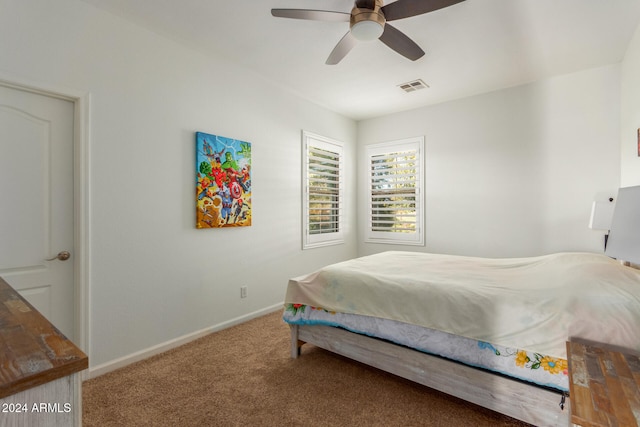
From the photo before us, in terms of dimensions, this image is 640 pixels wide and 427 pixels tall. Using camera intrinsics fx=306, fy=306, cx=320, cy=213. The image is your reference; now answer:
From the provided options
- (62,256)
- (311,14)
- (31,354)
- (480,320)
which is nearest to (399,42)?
(311,14)

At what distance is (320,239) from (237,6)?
2.88 meters

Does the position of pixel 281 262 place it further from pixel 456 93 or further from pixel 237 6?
pixel 456 93

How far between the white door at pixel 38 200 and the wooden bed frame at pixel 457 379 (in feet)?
6.12

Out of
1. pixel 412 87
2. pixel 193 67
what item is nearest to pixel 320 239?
pixel 412 87

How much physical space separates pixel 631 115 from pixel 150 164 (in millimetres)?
4155

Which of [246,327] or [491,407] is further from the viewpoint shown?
[246,327]

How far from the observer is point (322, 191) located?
4.41m

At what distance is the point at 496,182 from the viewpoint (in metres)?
3.81

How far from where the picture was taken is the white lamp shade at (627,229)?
3.51 feet

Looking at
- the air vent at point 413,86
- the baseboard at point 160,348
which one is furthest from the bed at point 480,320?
the air vent at point 413,86

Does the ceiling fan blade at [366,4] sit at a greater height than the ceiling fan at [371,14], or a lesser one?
greater

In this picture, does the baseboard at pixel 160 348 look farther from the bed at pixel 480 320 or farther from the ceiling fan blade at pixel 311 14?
the ceiling fan blade at pixel 311 14

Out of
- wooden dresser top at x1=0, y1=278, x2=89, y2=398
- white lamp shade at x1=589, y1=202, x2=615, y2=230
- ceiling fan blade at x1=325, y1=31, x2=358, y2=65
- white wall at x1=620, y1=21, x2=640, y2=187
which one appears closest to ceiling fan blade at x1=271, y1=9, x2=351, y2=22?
ceiling fan blade at x1=325, y1=31, x2=358, y2=65

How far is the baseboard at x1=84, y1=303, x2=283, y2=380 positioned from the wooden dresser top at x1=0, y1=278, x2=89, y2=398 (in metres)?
1.81
